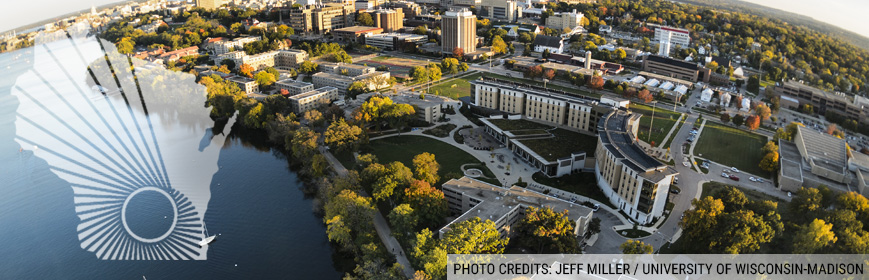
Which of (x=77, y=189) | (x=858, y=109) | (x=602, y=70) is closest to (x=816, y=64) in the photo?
(x=858, y=109)

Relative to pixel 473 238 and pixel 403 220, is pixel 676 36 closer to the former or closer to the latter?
pixel 403 220

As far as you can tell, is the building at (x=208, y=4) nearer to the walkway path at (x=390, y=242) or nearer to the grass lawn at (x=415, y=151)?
the grass lawn at (x=415, y=151)

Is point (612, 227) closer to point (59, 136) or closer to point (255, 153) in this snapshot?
point (255, 153)

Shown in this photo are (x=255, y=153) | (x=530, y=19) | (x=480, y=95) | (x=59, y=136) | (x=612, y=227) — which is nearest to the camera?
(x=612, y=227)

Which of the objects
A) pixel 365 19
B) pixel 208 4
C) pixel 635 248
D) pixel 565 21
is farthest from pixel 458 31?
pixel 208 4

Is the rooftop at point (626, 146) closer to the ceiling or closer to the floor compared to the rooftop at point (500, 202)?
closer to the ceiling

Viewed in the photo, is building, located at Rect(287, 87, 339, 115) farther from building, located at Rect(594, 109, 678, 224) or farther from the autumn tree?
the autumn tree

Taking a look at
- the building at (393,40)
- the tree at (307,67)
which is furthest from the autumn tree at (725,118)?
the building at (393,40)
